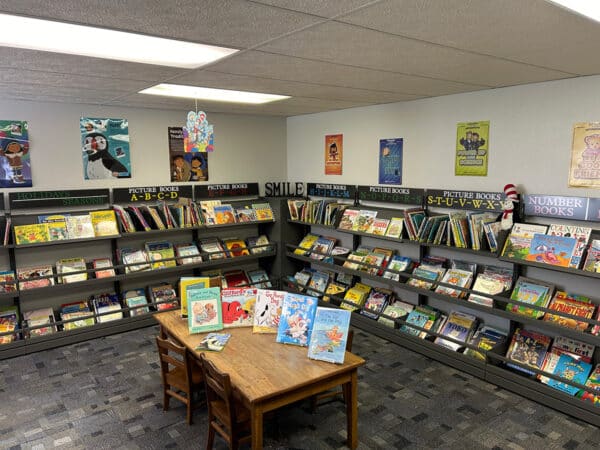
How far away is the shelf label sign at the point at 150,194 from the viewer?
527 cm

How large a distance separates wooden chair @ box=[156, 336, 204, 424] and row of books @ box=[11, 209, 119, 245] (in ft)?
7.02

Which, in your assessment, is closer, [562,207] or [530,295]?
[562,207]

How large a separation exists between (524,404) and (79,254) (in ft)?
15.9

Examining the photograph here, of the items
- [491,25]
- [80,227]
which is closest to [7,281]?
[80,227]

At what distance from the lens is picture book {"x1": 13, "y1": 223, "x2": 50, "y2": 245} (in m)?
4.59

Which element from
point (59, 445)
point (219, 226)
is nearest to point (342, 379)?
point (59, 445)

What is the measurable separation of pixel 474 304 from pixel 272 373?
7.11 feet

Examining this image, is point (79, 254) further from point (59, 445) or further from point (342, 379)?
point (342, 379)

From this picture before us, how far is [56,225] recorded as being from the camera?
4.79 meters

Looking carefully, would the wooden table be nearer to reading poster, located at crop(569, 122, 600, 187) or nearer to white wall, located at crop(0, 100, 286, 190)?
reading poster, located at crop(569, 122, 600, 187)

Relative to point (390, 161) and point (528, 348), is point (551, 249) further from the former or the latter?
point (390, 161)

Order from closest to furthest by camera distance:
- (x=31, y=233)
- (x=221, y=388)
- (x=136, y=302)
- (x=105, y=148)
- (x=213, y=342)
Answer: (x=221, y=388)
(x=213, y=342)
(x=31, y=233)
(x=105, y=148)
(x=136, y=302)

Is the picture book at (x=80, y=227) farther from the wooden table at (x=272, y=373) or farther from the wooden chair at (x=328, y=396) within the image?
the wooden chair at (x=328, y=396)

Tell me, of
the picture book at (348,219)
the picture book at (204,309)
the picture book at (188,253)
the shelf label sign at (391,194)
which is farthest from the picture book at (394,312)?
the picture book at (188,253)
